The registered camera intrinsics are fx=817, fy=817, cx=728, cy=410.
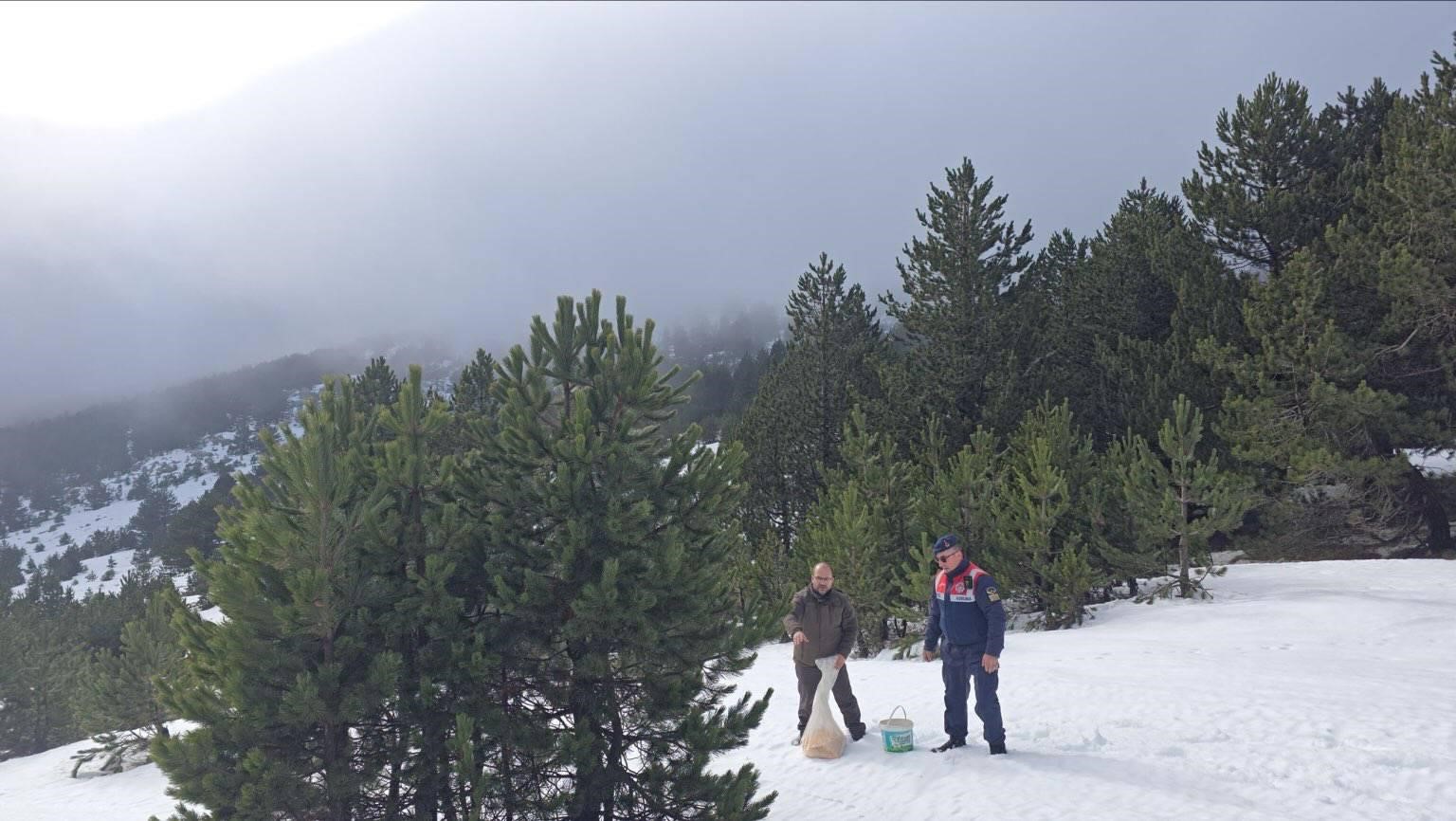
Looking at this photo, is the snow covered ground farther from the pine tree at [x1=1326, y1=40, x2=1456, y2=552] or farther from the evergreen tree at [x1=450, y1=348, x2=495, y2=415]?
the evergreen tree at [x1=450, y1=348, x2=495, y2=415]

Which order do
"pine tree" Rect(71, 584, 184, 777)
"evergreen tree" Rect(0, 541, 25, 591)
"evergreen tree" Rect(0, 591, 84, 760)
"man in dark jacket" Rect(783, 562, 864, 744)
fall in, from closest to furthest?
1. "man in dark jacket" Rect(783, 562, 864, 744)
2. "pine tree" Rect(71, 584, 184, 777)
3. "evergreen tree" Rect(0, 591, 84, 760)
4. "evergreen tree" Rect(0, 541, 25, 591)

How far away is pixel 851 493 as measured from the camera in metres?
20.2

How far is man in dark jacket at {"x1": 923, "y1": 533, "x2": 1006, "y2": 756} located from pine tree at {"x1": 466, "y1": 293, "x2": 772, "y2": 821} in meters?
2.22

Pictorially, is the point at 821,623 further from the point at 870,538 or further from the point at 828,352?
the point at 828,352

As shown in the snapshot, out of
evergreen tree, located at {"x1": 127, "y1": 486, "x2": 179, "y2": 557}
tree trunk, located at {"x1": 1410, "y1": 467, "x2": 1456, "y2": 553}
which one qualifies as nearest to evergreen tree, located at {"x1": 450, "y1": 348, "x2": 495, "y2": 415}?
tree trunk, located at {"x1": 1410, "y1": 467, "x2": 1456, "y2": 553}

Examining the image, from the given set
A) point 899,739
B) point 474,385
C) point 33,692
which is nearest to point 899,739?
point 899,739

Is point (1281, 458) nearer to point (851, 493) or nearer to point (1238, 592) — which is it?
point (1238, 592)

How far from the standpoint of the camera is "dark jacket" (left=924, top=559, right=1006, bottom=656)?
320 inches

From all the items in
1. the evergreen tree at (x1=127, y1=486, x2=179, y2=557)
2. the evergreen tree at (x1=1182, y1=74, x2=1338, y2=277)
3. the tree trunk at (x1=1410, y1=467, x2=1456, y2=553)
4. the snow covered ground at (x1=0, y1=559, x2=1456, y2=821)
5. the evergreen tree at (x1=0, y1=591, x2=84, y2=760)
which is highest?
the evergreen tree at (x1=1182, y1=74, x2=1338, y2=277)

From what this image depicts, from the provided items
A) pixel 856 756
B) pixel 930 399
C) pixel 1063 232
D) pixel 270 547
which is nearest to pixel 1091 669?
pixel 856 756

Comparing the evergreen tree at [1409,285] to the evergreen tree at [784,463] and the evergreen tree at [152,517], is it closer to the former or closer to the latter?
the evergreen tree at [784,463]

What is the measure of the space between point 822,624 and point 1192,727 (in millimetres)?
4120

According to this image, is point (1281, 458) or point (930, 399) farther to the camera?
point (930, 399)

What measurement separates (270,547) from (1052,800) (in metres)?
6.97
